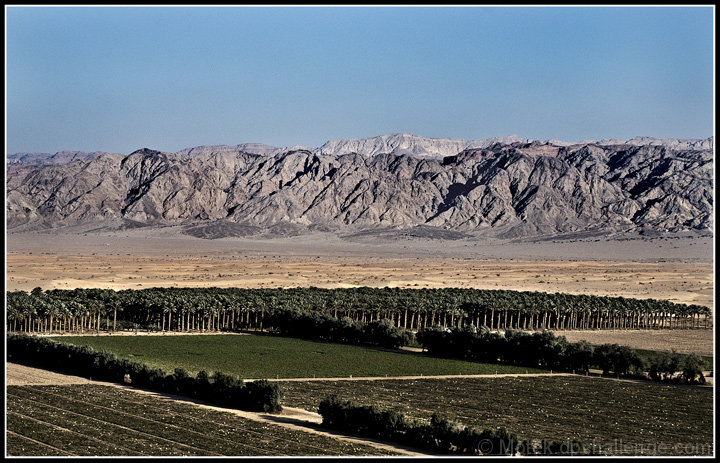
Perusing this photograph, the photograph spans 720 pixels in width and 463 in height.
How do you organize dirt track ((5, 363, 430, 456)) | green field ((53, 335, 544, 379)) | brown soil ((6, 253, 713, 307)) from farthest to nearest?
brown soil ((6, 253, 713, 307)) → green field ((53, 335, 544, 379)) → dirt track ((5, 363, 430, 456))

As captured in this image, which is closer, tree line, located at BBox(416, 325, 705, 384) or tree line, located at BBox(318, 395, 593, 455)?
tree line, located at BBox(318, 395, 593, 455)

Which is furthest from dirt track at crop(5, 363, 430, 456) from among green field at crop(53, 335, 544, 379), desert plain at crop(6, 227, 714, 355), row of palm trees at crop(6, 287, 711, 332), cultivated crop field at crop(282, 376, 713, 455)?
desert plain at crop(6, 227, 714, 355)

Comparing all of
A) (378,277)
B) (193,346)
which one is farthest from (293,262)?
(193,346)

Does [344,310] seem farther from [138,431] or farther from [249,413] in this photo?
[138,431]

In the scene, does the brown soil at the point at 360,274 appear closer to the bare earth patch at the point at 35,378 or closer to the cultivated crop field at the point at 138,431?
the bare earth patch at the point at 35,378

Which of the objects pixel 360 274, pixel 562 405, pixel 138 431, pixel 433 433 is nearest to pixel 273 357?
pixel 562 405

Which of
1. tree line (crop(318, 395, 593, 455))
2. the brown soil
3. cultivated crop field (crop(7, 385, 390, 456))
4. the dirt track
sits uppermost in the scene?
the brown soil

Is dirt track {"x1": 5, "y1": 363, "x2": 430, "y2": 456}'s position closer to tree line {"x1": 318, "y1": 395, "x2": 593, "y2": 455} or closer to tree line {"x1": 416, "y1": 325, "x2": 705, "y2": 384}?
tree line {"x1": 318, "y1": 395, "x2": 593, "y2": 455}
